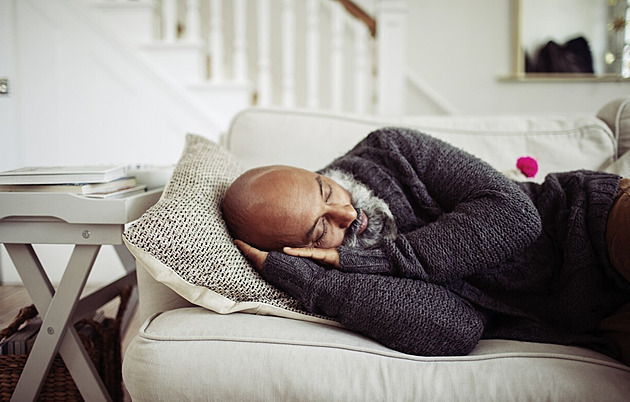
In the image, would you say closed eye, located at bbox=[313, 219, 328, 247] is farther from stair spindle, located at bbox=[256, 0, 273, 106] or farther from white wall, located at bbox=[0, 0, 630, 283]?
stair spindle, located at bbox=[256, 0, 273, 106]

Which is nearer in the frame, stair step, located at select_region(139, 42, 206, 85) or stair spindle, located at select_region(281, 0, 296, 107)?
stair step, located at select_region(139, 42, 206, 85)

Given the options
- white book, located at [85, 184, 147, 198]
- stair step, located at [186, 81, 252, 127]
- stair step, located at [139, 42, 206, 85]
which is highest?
stair step, located at [139, 42, 206, 85]

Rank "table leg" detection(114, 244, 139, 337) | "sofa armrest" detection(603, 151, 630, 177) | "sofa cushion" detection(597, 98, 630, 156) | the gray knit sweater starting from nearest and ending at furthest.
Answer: the gray knit sweater → "sofa armrest" detection(603, 151, 630, 177) → "sofa cushion" detection(597, 98, 630, 156) → "table leg" detection(114, 244, 139, 337)

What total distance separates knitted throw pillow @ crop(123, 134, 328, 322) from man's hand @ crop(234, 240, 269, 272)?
2 cm

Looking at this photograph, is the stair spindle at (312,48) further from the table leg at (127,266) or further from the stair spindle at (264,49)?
the table leg at (127,266)

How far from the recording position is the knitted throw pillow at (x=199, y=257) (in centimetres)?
88

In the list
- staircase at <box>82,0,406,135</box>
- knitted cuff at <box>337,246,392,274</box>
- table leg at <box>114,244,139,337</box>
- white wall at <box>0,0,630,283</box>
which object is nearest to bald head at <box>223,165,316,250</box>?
knitted cuff at <box>337,246,392,274</box>

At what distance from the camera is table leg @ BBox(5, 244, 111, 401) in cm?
108

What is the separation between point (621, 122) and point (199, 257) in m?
1.43

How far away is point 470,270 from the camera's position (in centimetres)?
97

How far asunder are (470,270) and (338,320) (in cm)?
31

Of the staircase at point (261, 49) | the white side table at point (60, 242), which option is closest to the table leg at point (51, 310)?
the white side table at point (60, 242)

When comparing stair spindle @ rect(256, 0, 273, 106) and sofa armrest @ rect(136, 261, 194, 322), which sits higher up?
stair spindle @ rect(256, 0, 273, 106)

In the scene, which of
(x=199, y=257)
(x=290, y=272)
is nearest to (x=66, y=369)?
(x=199, y=257)
